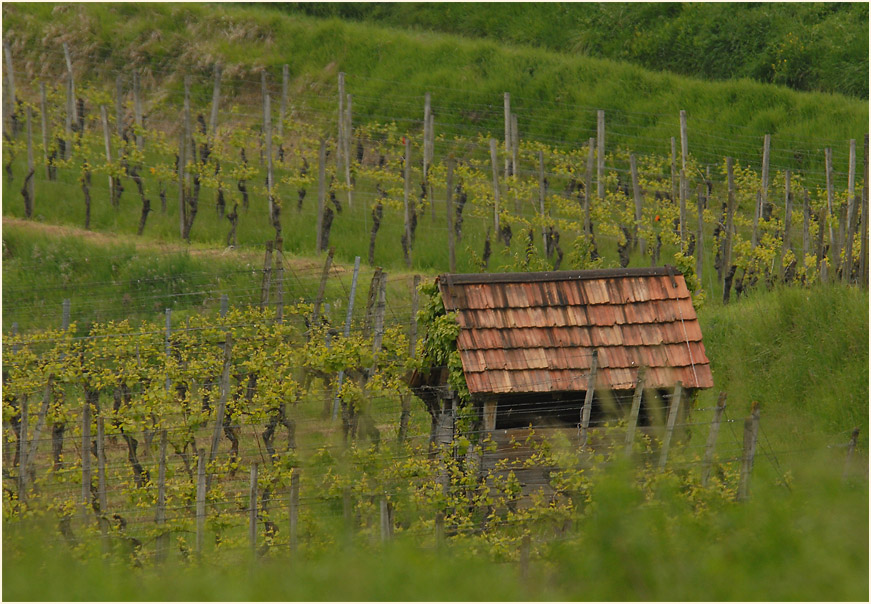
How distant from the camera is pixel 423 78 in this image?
25016 mm

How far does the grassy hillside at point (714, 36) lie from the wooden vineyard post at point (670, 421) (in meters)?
19.3

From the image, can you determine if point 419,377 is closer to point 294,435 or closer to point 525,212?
point 294,435

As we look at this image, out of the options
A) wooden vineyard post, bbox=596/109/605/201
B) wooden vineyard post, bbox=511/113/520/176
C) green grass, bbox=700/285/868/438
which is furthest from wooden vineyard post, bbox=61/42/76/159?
green grass, bbox=700/285/868/438

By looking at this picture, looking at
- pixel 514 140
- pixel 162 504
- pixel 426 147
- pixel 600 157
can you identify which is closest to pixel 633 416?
pixel 162 504

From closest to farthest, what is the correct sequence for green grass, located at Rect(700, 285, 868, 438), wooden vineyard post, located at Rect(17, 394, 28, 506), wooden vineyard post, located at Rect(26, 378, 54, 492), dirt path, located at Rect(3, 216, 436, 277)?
wooden vineyard post, located at Rect(17, 394, 28, 506) → wooden vineyard post, located at Rect(26, 378, 54, 492) → green grass, located at Rect(700, 285, 868, 438) → dirt path, located at Rect(3, 216, 436, 277)

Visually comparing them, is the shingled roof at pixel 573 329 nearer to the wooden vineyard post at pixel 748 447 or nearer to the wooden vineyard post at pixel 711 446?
the wooden vineyard post at pixel 711 446

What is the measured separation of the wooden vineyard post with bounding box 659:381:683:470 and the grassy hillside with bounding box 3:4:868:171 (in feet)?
49.0

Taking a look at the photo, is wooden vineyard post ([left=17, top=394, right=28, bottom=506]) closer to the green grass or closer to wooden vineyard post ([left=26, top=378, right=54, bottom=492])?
wooden vineyard post ([left=26, top=378, right=54, bottom=492])

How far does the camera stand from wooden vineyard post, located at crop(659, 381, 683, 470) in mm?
7571

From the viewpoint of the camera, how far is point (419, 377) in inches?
351

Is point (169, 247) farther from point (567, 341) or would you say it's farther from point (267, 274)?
point (567, 341)

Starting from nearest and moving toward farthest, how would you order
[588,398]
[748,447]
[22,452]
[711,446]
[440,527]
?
[748,447], [711,446], [440,527], [588,398], [22,452]

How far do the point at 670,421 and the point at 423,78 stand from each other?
1846 cm

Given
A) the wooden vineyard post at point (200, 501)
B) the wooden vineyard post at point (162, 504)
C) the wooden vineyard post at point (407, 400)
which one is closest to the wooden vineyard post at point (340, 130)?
the wooden vineyard post at point (407, 400)
